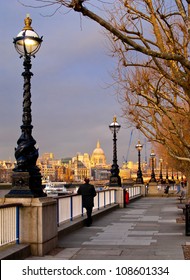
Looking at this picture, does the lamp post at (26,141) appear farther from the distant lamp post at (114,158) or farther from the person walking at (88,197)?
the distant lamp post at (114,158)

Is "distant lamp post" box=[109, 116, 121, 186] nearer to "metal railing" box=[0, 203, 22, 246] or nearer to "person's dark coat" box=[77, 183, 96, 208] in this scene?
"person's dark coat" box=[77, 183, 96, 208]

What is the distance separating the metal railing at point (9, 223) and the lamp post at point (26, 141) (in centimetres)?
84

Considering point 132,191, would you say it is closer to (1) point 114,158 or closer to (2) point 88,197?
(1) point 114,158

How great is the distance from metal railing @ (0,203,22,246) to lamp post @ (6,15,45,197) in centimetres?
84

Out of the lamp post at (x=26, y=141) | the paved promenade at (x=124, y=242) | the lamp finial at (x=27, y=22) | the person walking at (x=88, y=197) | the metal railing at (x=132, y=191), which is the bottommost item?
the paved promenade at (x=124, y=242)

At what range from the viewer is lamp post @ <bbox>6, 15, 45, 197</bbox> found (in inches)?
494

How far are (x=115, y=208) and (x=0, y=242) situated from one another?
773 inches

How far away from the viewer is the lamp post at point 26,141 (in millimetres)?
12547

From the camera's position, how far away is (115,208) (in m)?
30.3

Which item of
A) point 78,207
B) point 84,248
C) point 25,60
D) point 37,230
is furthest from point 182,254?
point 78,207

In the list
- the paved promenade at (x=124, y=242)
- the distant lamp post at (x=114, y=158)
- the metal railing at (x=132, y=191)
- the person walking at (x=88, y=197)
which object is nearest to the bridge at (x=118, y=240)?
the paved promenade at (x=124, y=242)
